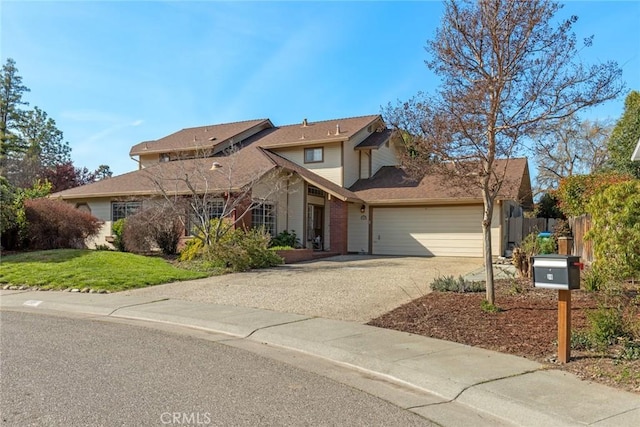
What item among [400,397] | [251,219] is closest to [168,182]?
[251,219]

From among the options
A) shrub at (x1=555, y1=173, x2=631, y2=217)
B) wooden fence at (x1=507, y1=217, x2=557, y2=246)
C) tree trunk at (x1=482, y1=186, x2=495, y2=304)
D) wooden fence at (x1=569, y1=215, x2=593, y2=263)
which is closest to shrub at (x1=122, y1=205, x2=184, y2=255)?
tree trunk at (x1=482, y1=186, x2=495, y2=304)

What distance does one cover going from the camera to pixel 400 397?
5047 millimetres

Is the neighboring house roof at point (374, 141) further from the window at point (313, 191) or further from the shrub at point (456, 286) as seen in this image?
the shrub at point (456, 286)

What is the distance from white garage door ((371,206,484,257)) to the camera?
21609mm

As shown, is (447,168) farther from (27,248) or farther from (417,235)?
(27,248)

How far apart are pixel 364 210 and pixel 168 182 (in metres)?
9.11

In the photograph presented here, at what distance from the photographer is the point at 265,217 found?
69.0 ft

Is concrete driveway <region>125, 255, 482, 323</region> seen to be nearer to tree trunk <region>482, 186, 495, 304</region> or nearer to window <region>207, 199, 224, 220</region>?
tree trunk <region>482, 186, 495, 304</region>

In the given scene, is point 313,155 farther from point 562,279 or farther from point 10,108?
point 10,108

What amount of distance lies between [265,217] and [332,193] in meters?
3.03

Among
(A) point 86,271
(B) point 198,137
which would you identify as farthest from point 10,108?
(A) point 86,271

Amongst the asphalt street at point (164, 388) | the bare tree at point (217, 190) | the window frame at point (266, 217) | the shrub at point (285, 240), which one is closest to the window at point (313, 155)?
the bare tree at point (217, 190)

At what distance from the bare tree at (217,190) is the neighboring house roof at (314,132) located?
3.16m

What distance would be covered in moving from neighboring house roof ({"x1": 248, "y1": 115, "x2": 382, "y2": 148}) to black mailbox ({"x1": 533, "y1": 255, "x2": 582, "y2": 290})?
17944mm
